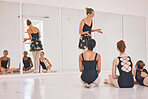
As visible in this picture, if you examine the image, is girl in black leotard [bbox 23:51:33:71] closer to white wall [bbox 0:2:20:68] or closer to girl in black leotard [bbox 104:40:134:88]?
white wall [bbox 0:2:20:68]

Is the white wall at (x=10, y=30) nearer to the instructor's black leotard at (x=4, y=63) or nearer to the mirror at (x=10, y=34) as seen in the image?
the mirror at (x=10, y=34)

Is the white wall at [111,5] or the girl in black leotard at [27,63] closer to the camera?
the girl in black leotard at [27,63]

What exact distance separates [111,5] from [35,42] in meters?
3.02

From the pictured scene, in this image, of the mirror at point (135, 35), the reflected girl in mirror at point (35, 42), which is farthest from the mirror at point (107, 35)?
the reflected girl in mirror at point (35, 42)

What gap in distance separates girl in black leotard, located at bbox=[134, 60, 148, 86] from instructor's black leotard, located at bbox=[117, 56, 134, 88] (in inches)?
11.2

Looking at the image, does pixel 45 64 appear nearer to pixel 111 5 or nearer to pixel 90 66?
pixel 90 66

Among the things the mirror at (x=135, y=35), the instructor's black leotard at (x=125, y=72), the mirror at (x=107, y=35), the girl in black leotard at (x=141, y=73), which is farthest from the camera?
the mirror at (x=135, y=35)

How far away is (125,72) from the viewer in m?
2.78

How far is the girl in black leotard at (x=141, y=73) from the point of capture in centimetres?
300

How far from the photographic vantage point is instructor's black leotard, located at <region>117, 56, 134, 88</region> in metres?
2.78

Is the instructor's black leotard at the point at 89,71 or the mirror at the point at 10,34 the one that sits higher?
the mirror at the point at 10,34

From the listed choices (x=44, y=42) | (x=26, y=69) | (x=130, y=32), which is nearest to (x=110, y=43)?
(x=130, y=32)

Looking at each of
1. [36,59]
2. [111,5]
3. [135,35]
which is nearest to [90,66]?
[36,59]

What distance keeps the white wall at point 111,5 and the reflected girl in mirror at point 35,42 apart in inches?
30.6
